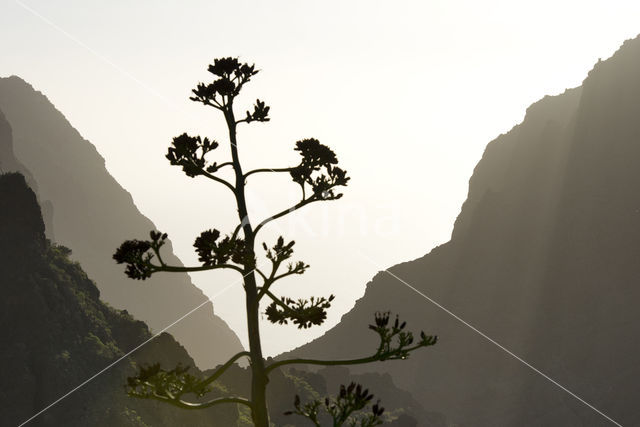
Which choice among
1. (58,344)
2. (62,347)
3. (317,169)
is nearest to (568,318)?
(62,347)

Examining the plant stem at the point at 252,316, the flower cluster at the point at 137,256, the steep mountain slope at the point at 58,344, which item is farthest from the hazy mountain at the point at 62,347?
the plant stem at the point at 252,316

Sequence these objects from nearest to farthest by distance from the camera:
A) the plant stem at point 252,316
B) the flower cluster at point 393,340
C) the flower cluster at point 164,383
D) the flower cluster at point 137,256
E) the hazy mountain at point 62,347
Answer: the flower cluster at point 164,383, the flower cluster at point 393,340, the plant stem at point 252,316, the flower cluster at point 137,256, the hazy mountain at point 62,347

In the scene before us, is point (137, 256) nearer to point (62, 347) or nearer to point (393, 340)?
point (393, 340)

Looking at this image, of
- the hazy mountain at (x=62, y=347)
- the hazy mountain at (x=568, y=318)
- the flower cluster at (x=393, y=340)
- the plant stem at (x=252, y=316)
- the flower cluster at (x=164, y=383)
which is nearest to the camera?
the flower cluster at (x=164, y=383)

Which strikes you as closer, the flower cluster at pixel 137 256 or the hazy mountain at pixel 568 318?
the flower cluster at pixel 137 256

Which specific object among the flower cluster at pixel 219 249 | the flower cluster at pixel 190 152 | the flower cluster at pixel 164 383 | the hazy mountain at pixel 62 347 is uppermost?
the hazy mountain at pixel 62 347

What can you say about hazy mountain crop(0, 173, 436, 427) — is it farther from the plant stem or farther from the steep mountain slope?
the plant stem

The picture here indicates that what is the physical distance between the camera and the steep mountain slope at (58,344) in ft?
238

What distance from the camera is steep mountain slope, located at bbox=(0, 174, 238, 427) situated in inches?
2854

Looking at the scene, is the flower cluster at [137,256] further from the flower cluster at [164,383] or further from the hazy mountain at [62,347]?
the hazy mountain at [62,347]

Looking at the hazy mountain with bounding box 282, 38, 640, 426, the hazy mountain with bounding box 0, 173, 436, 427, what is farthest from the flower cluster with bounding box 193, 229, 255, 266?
the hazy mountain with bounding box 282, 38, 640, 426

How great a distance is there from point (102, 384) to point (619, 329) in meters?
129

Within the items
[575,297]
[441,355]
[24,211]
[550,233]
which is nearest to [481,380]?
[441,355]

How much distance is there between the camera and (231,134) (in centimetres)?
805
